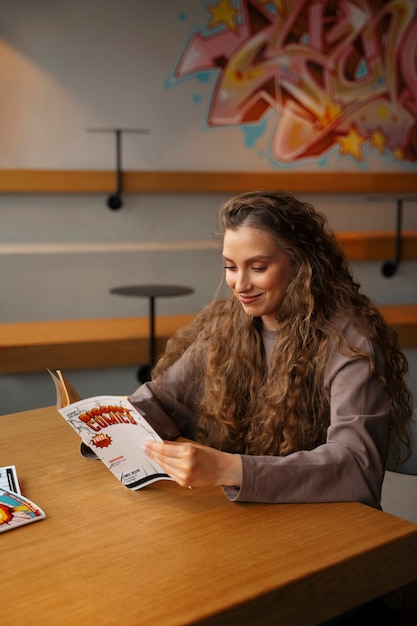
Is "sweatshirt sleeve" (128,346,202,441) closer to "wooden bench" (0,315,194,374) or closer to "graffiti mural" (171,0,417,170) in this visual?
"wooden bench" (0,315,194,374)

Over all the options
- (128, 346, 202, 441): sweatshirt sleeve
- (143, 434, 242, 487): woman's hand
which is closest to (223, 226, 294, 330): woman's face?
(128, 346, 202, 441): sweatshirt sleeve

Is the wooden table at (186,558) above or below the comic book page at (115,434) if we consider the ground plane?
below

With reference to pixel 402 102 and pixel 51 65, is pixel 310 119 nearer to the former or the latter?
pixel 402 102

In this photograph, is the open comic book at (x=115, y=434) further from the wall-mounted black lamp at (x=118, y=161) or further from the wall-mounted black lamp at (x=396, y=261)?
the wall-mounted black lamp at (x=396, y=261)

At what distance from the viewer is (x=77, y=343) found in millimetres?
4113

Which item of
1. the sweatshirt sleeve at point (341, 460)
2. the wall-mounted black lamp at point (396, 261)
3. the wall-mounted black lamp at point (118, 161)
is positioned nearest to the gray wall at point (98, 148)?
the wall-mounted black lamp at point (118, 161)

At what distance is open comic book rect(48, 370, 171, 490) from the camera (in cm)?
170

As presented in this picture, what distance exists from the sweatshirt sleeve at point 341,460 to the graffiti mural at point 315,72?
11.8 feet

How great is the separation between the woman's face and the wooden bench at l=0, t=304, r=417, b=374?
2.02m

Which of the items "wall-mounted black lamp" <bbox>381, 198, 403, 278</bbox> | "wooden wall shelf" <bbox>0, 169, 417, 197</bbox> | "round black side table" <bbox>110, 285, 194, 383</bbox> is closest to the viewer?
"round black side table" <bbox>110, 285, 194, 383</bbox>

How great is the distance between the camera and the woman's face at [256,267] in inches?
73.7

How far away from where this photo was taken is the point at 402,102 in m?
5.61

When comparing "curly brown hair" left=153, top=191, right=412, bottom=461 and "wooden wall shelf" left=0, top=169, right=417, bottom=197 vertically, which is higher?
"wooden wall shelf" left=0, top=169, right=417, bottom=197

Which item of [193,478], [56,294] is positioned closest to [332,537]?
[193,478]
